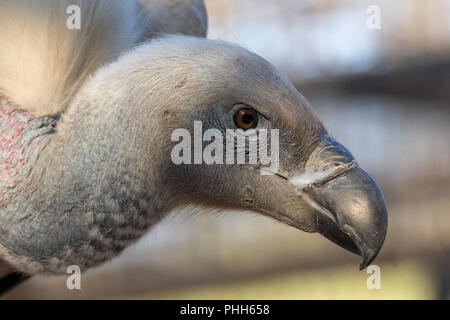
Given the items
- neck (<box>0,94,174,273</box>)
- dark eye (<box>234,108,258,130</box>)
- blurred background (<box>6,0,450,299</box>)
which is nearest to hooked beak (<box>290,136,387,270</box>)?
dark eye (<box>234,108,258,130</box>)

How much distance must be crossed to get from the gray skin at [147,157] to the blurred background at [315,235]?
9.74ft

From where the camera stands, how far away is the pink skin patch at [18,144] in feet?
6.37

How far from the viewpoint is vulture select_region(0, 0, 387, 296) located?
184 cm

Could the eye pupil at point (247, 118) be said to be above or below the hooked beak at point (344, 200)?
above

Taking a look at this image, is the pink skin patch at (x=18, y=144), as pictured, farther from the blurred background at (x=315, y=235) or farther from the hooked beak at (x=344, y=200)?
the blurred background at (x=315, y=235)

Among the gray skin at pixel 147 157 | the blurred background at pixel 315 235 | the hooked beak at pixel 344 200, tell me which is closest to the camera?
the hooked beak at pixel 344 200

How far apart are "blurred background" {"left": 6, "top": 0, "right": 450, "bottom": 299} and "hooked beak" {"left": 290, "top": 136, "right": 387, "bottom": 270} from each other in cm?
304

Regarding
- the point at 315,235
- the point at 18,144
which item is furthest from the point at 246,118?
the point at 315,235

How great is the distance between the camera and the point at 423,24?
4.82 meters

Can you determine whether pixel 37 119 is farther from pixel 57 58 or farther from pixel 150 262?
pixel 150 262

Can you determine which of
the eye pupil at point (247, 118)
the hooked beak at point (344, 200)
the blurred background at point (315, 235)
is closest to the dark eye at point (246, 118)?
the eye pupil at point (247, 118)

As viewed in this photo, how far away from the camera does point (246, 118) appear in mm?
1878

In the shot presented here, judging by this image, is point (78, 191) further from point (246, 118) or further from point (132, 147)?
point (246, 118)
